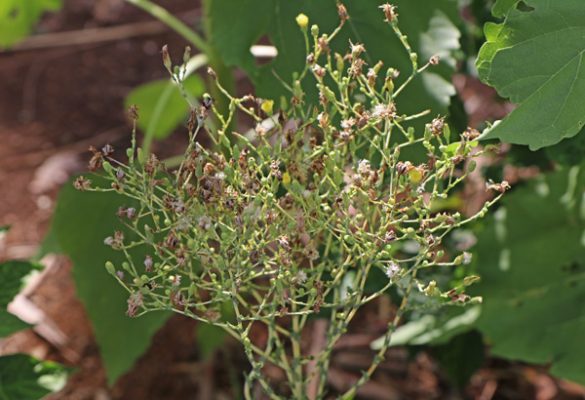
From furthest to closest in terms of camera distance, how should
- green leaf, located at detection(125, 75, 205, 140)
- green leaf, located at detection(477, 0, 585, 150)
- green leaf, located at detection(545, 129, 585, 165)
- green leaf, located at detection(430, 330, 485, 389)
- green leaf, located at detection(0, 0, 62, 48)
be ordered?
green leaf, located at detection(125, 75, 205, 140)
green leaf, located at detection(0, 0, 62, 48)
green leaf, located at detection(430, 330, 485, 389)
green leaf, located at detection(545, 129, 585, 165)
green leaf, located at detection(477, 0, 585, 150)

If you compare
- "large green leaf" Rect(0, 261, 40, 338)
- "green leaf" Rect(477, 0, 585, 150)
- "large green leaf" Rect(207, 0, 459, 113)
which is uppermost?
"green leaf" Rect(477, 0, 585, 150)

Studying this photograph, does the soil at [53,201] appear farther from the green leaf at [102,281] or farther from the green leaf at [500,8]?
the green leaf at [500,8]

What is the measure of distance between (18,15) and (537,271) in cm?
117

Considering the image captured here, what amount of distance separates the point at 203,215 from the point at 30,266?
426mm

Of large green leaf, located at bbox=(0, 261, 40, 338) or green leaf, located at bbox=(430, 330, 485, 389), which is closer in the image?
large green leaf, located at bbox=(0, 261, 40, 338)

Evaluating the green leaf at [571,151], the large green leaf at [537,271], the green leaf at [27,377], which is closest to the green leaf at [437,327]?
the large green leaf at [537,271]

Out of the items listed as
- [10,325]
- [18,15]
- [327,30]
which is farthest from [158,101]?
[10,325]

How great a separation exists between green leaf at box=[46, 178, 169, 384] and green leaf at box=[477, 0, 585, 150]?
2.26 ft

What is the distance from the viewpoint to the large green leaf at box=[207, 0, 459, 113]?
133 centimetres

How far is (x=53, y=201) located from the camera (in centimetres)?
230

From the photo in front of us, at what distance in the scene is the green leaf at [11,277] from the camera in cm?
130

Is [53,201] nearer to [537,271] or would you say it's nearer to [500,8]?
[537,271]

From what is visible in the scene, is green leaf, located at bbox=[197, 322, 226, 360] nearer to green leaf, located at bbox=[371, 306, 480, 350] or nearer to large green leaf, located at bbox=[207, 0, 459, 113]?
green leaf, located at bbox=[371, 306, 480, 350]

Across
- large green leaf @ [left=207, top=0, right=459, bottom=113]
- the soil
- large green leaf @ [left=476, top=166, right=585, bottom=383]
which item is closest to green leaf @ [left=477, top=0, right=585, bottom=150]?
large green leaf @ [left=207, top=0, right=459, bottom=113]
